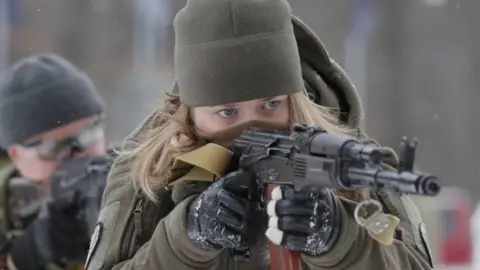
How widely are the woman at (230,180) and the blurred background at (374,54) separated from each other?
29.9ft

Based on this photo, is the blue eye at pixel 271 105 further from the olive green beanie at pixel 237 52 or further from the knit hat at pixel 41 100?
the knit hat at pixel 41 100

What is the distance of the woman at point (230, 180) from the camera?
8.64 ft

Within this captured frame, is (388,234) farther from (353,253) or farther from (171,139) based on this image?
(171,139)

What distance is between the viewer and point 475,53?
12820mm

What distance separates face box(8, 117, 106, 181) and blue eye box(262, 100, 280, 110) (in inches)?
66.9

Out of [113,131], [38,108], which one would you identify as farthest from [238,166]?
[113,131]

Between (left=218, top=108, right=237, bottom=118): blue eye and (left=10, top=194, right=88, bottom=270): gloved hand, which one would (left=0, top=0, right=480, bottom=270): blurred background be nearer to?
(left=10, top=194, right=88, bottom=270): gloved hand

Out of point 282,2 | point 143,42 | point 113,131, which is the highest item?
Result: point 282,2

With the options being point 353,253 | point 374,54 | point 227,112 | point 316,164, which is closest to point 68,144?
point 227,112

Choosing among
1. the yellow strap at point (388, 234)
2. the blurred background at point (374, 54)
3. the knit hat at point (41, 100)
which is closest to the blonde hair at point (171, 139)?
the yellow strap at point (388, 234)

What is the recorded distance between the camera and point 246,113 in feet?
9.52

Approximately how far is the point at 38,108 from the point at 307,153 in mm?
2468

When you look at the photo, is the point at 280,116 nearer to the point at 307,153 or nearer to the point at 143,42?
the point at 307,153

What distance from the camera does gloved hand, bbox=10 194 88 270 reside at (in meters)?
4.26
